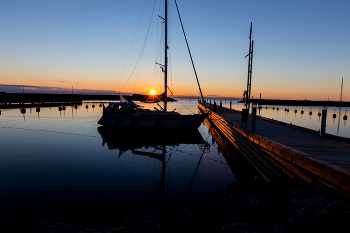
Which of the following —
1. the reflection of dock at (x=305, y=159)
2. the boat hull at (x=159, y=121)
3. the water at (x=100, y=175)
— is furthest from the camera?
the boat hull at (x=159, y=121)

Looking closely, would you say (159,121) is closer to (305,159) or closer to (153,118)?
(153,118)

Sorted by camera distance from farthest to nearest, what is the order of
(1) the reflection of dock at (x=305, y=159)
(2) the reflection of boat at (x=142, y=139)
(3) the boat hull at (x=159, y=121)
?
(3) the boat hull at (x=159, y=121), (2) the reflection of boat at (x=142, y=139), (1) the reflection of dock at (x=305, y=159)

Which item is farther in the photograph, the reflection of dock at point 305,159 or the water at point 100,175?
the water at point 100,175

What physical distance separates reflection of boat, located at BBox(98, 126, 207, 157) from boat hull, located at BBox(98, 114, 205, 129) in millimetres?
907

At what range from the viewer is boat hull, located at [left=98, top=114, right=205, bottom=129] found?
21.9m

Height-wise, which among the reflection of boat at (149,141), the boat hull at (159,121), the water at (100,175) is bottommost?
the water at (100,175)

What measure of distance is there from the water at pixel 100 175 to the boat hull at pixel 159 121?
172 inches

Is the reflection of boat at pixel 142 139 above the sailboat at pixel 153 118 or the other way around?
the other way around

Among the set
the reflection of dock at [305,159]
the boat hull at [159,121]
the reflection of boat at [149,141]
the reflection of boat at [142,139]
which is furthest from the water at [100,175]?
the boat hull at [159,121]

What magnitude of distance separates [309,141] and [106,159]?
12.2 meters

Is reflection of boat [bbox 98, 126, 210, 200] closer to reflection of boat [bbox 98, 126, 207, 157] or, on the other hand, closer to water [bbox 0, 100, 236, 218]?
reflection of boat [bbox 98, 126, 207, 157]

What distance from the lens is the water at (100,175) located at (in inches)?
311

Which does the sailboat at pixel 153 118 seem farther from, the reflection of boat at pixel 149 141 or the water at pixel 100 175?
the water at pixel 100 175

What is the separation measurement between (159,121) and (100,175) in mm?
11799
